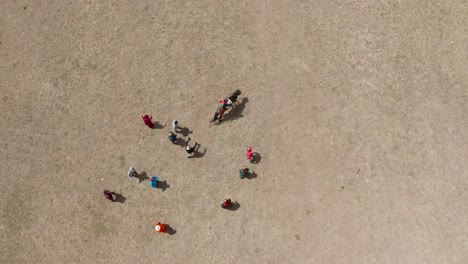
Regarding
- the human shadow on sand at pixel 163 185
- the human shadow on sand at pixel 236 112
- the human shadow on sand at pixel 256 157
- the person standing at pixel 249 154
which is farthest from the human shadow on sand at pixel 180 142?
the human shadow on sand at pixel 256 157

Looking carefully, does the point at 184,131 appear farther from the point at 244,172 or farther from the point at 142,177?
the point at 244,172

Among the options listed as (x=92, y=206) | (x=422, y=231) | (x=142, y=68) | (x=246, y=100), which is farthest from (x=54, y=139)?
(x=422, y=231)

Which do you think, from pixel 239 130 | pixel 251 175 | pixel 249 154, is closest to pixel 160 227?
pixel 251 175

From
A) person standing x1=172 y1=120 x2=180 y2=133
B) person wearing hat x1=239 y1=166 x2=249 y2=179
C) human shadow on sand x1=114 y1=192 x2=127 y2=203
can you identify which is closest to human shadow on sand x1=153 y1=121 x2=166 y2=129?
person standing x1=172 y1=120 x2=180 y2=133

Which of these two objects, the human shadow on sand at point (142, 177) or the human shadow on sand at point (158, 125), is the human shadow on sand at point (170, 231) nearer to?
the human shadow on sand at point (142, 177)

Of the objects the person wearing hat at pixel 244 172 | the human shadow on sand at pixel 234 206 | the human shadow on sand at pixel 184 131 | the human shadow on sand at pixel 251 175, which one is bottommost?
the human shadow on sand at pixel 234 206

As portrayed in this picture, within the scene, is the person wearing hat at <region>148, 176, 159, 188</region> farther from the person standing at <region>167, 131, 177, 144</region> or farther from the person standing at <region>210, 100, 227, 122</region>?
the person standing at <region>210, 100, 227, 122</region>
